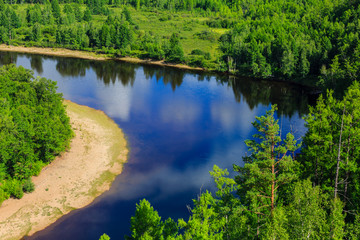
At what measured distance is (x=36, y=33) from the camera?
14525 cm

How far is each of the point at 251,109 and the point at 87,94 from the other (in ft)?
142

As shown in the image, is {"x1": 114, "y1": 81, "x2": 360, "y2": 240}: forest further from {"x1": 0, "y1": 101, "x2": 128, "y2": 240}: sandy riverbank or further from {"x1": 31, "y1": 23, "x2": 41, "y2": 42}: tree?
{"x1": 31, "y1": 23, "x2": 41, "y2": 42}: tree

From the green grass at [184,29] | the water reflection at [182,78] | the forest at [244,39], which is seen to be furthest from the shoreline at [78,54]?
the green grass at [184,29]

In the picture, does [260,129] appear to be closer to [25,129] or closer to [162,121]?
[25,129]

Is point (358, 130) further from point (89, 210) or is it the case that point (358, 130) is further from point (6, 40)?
point (6, 40)

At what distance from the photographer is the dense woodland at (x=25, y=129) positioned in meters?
44.2

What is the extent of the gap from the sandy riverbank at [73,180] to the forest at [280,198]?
1676 cm

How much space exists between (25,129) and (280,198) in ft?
118

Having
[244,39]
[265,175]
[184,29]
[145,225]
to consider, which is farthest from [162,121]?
[184,29]

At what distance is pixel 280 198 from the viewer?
30.6 meters

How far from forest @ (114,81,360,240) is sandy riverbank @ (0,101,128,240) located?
55.0 feet

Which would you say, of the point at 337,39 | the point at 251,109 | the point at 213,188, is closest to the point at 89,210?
the point at 213,188

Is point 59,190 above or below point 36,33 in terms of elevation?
below

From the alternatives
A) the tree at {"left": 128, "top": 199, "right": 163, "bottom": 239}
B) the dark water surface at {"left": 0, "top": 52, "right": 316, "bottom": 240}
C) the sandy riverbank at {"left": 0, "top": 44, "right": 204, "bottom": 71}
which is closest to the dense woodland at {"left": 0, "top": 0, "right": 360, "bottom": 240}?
the tree at {"left": 128, "top": 199, "right": 163, "bottom": 239}
